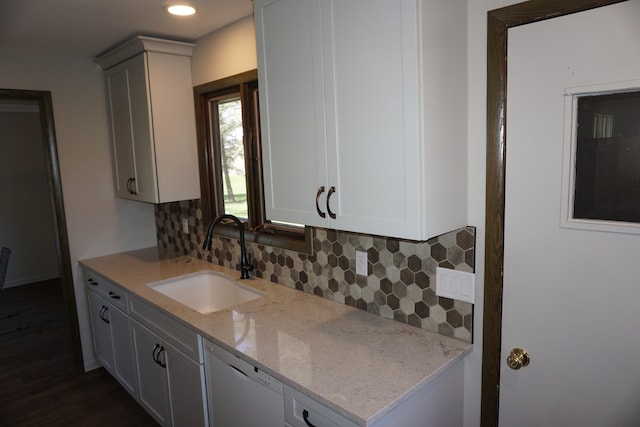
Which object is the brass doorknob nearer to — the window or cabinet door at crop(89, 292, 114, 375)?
the window

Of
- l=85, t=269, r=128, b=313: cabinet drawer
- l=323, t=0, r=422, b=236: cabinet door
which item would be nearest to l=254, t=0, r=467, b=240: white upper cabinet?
l=323, t=0, r=422, b=236: cabinet door

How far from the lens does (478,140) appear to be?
1.47 m

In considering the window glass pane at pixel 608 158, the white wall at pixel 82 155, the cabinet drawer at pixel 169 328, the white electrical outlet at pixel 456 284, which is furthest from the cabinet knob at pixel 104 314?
the window glass pane at pixel 608 158

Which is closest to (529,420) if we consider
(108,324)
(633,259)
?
(633,259)

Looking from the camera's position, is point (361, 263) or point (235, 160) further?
point (235, 160)

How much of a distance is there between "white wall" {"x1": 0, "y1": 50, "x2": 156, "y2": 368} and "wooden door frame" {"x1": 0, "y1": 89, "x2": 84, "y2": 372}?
0.10 ft

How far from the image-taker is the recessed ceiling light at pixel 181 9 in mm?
2060

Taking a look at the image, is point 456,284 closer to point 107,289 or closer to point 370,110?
point 370,110

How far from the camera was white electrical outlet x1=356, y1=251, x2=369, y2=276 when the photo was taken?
6.17 feet

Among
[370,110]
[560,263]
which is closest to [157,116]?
[370,110]

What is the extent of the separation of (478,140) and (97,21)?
2.02 metres

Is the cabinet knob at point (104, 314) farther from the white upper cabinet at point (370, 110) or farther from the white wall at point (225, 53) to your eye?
the white upper cabinet at point (370, 110)

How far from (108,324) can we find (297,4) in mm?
2396

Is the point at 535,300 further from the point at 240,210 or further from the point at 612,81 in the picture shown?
the point at 240,210
